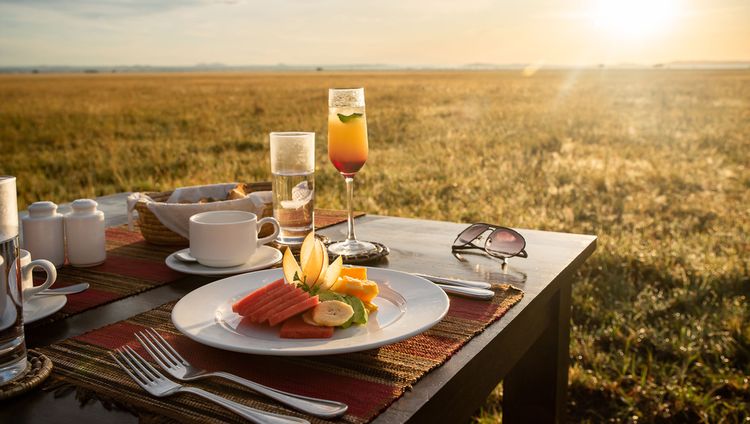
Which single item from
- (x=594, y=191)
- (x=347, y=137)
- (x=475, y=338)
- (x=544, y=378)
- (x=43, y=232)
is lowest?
(x=594, y=191)

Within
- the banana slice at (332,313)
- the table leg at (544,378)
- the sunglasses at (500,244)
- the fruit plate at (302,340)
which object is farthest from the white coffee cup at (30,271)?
the table leg at (544,378)

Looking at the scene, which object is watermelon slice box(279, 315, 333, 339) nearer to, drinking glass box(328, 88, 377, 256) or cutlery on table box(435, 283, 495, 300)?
cutlery on table box(435, 283, 495, 300)

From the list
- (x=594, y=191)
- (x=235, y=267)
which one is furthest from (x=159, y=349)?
(x=594, y=191)

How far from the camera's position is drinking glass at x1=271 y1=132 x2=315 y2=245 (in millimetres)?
1900

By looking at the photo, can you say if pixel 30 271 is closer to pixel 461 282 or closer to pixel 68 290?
pixel 68 290

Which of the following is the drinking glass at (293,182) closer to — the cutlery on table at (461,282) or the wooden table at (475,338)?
the wooden table at (475,338)

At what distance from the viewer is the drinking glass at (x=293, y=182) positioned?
1.90 m

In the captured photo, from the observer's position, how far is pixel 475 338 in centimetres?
125

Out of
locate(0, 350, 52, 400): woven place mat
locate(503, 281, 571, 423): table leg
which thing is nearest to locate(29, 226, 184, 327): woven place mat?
locate(0, 350, 52, 400): woven place mat

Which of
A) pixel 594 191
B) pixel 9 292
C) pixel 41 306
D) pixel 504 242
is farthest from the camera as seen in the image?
pixel 594 191

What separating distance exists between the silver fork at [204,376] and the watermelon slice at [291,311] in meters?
0.14

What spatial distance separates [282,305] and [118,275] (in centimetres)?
69

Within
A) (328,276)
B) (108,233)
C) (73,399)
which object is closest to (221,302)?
(328,276)

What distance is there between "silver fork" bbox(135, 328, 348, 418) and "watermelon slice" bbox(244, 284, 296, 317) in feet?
0.46
